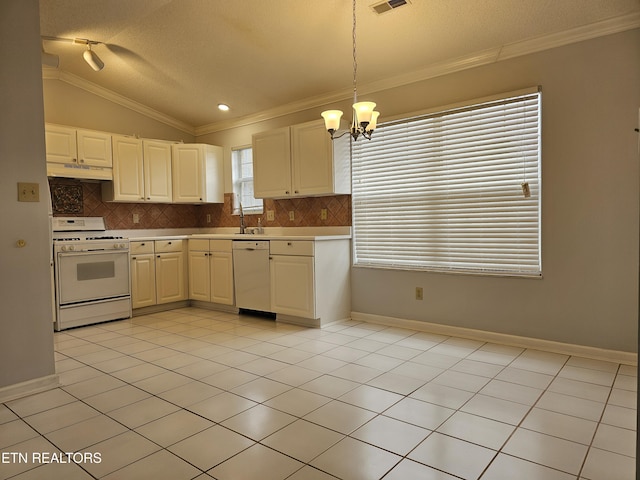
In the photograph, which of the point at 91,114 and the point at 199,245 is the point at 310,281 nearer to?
the point at 199,245

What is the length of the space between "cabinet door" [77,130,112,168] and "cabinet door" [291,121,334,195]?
2101 millimetres

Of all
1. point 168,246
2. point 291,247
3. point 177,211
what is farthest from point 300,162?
point 177,211

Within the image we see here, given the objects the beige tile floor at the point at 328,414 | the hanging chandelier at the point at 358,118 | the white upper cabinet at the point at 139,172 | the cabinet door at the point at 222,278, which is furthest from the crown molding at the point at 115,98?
the hanging chandelier at the point at 358,118

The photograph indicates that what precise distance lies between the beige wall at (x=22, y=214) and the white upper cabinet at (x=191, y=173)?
279 centimetres

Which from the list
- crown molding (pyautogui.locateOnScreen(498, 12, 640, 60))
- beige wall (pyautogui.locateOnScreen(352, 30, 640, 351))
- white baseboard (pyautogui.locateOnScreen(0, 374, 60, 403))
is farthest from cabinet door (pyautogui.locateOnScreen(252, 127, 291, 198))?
white baseboard (pyautogui.locateOnScreen(0, 374, 60, 403))

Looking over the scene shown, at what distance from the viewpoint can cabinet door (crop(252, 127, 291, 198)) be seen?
4.61 meters

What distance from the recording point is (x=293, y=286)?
4188 millimetres

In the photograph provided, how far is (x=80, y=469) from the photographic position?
176 centimetres

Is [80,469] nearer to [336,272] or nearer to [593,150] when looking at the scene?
[336,272]

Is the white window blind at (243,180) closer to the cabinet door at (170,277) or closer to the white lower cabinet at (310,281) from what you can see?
the cabinet door at (170,277)

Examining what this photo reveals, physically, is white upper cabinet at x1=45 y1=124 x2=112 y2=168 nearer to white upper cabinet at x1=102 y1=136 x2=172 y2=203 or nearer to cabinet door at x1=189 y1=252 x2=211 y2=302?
white upper cabinet at x1=102 y1=136 x2=172 y2=203

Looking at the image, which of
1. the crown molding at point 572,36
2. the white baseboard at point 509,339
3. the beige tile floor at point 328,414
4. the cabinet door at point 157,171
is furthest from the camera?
the cabinet door at point 157,171

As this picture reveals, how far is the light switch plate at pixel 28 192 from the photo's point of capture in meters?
2.56

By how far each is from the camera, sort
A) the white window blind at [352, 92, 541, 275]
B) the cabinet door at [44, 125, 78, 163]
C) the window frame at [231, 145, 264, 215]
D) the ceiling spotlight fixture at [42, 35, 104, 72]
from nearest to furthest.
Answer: the white window blind at [352, 92, 541, 275] → the ceiling spotlight fixture at [42, 35, 104, 72] → the cabinet door at [44, 125, 78, 163] → the window frame at [231, 145, 264, 215]
